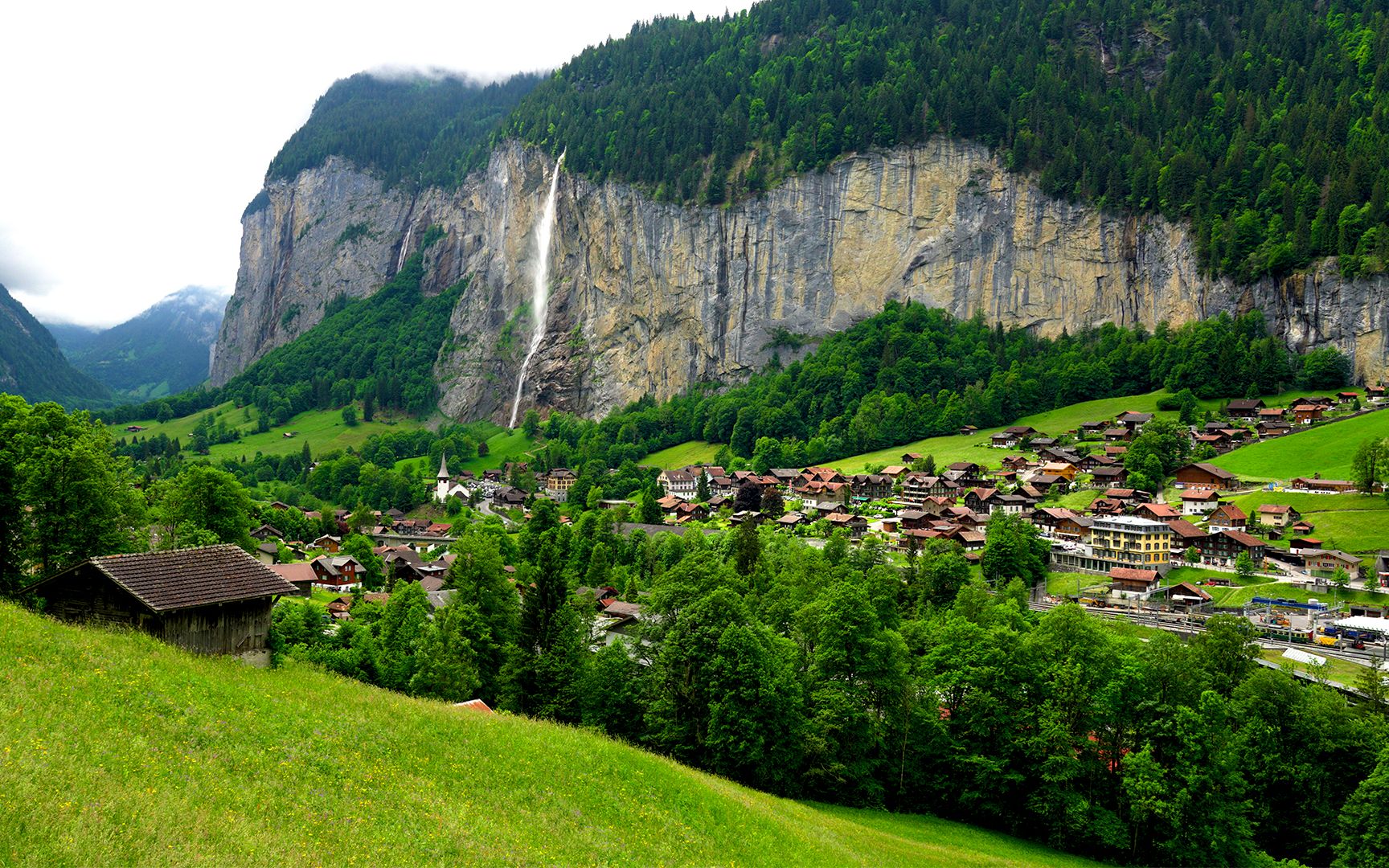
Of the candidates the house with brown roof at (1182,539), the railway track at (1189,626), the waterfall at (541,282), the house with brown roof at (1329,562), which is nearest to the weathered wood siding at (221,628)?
the railway track at (1189,626)

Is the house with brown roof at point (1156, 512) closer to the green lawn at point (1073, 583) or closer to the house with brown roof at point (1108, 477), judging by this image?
the green lawn at point (1073, 583)

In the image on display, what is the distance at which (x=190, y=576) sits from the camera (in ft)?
58.4

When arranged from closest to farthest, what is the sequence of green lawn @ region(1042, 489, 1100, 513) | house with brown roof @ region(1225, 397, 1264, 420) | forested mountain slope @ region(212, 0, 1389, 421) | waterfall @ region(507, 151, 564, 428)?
green lawn @ region(1042, 489, 1100, 513) < house with brown roof @ region(1225, 397, 1264, 420) < forested mountain slope @ region(212, 0, 1389, 421) < waterfall @ region(507, 151, 564, 428)

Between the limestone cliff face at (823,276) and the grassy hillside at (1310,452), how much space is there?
23.7 meters

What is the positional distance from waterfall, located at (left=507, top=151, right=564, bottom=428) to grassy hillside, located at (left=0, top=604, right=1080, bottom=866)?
488 ft

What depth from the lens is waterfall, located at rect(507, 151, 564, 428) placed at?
544 ft

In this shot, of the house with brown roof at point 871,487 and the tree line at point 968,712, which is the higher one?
the house with brown roof at point 871,487

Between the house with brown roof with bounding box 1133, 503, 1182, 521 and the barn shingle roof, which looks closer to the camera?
the barn shingle roof

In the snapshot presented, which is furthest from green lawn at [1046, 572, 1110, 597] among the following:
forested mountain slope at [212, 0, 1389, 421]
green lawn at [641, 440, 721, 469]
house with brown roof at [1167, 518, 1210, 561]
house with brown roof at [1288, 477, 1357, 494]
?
forested mountain slope at [212, 0, 1389, 421]

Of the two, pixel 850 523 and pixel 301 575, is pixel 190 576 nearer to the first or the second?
pixel 301 575

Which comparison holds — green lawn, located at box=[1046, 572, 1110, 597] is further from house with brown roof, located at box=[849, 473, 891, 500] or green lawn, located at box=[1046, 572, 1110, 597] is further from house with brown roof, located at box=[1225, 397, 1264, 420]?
house with brown roof, located at box=[1225, 397, 1264, 420]

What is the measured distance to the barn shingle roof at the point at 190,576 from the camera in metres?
16.9

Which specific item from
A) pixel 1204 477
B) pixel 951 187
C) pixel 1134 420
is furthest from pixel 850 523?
pixel 951 187

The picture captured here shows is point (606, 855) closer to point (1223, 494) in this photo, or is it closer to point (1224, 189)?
point (1223, 494)
